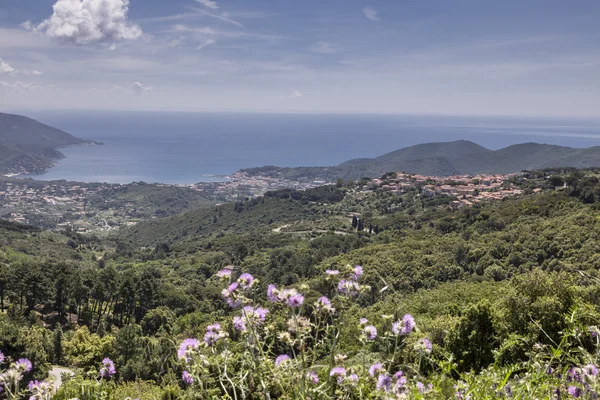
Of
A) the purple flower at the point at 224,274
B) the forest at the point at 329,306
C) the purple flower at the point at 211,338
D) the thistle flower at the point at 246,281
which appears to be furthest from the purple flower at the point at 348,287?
the purple flower at the point at 211,338

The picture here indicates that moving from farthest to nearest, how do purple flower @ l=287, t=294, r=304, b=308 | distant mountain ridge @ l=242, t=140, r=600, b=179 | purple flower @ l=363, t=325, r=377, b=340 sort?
distant mountain ridge @ l=242, t=140, r=600, b=179
purple flower @ l=363, t=325, r=377, b=340
purple flower @ l=287, t=294, r=304, b=308

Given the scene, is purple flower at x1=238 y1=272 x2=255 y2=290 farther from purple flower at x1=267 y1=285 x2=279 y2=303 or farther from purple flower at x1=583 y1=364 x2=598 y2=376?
purple flower at x1=583 y1=364 x2=598 y2=376

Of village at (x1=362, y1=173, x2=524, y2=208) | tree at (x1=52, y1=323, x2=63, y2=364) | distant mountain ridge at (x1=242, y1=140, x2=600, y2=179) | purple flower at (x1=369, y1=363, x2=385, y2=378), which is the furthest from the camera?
distant mountain ridge at (x1=242, y1=140, x2=600, y2=179)

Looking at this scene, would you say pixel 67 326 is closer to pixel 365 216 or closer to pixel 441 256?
pixel 441 256

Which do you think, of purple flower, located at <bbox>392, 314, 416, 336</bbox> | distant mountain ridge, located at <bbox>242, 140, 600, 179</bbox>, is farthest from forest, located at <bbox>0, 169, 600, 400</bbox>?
distant mountain ridge, located at <bbox>242, 140, 600, 179</bbox>

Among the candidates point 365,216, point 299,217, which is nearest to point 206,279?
point 365,216

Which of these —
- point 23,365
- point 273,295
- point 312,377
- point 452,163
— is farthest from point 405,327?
point 452,163

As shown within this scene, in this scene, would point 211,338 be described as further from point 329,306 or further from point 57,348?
point 57,348
